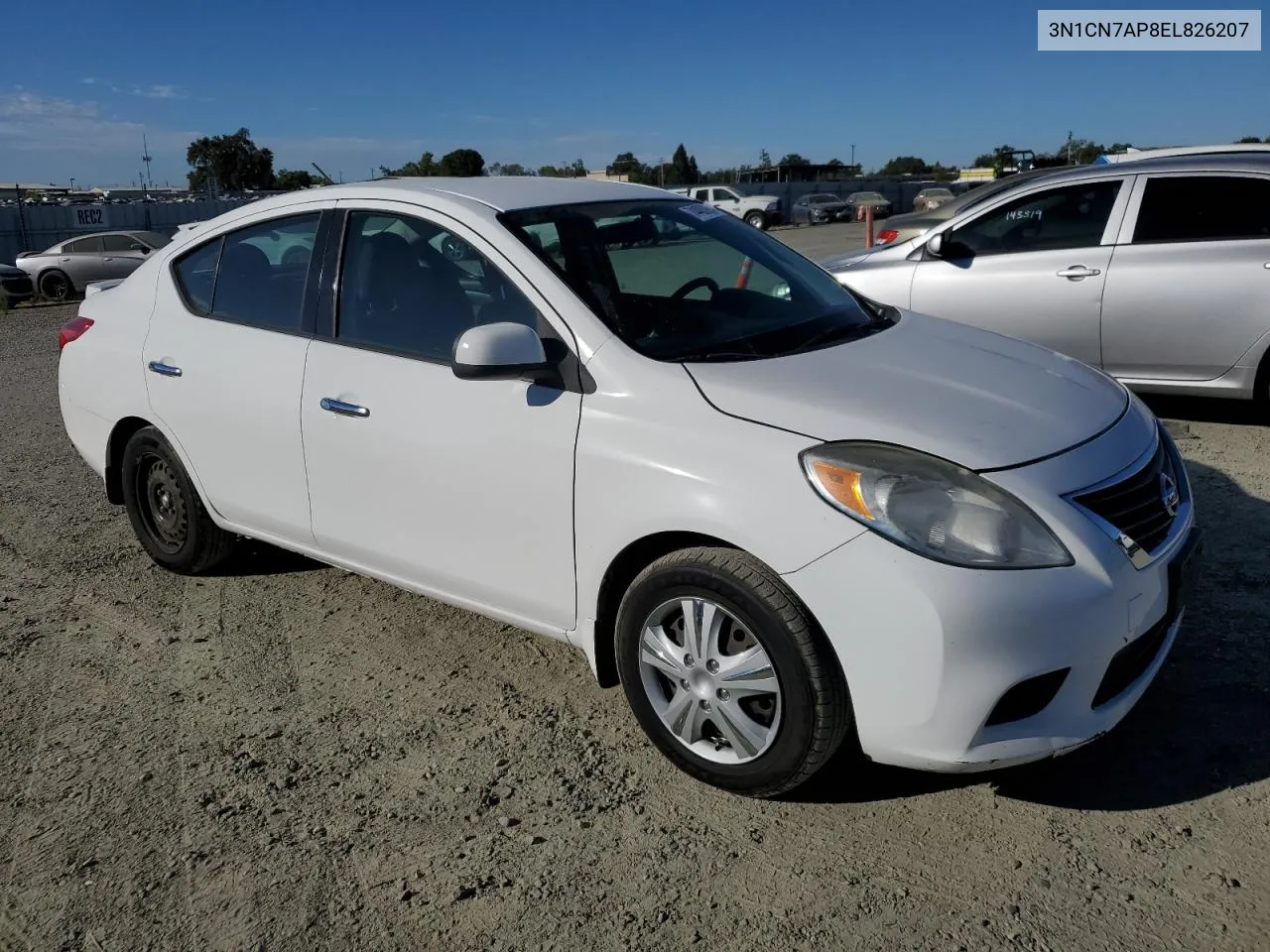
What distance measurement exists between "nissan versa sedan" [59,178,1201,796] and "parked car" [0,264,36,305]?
18.1 m

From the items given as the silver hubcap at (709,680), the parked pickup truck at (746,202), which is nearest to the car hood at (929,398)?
the silver hubcap at (709,680)

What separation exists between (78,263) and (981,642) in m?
22.4

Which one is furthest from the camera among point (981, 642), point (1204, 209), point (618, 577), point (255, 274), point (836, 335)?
point (1204, 209)

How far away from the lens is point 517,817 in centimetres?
297

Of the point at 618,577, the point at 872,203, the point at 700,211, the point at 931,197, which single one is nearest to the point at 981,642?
the point at 618,577

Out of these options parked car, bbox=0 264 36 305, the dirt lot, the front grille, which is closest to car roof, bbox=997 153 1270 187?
the dirt lot

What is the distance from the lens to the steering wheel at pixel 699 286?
12.5 ft

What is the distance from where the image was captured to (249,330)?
410cm

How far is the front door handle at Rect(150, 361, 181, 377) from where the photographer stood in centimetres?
432

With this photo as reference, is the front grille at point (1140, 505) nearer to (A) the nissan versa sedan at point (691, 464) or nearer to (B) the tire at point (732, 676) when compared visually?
(A) the nissan versa sedan at point (691, 464)

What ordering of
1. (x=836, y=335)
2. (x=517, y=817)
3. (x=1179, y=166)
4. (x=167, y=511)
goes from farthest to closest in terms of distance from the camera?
(x=1179, y=166), (x=167, y=511), (x=836, y=335), (x=517, y=817)

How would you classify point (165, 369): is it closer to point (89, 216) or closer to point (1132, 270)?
point (1132, 270)

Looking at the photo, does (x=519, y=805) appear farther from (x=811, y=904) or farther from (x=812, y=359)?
(x=812, y=359)

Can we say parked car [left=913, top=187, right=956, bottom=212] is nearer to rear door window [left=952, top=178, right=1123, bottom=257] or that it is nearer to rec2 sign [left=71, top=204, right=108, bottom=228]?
rec2 sign [left=71, top=204, right=108, bottom=228]
